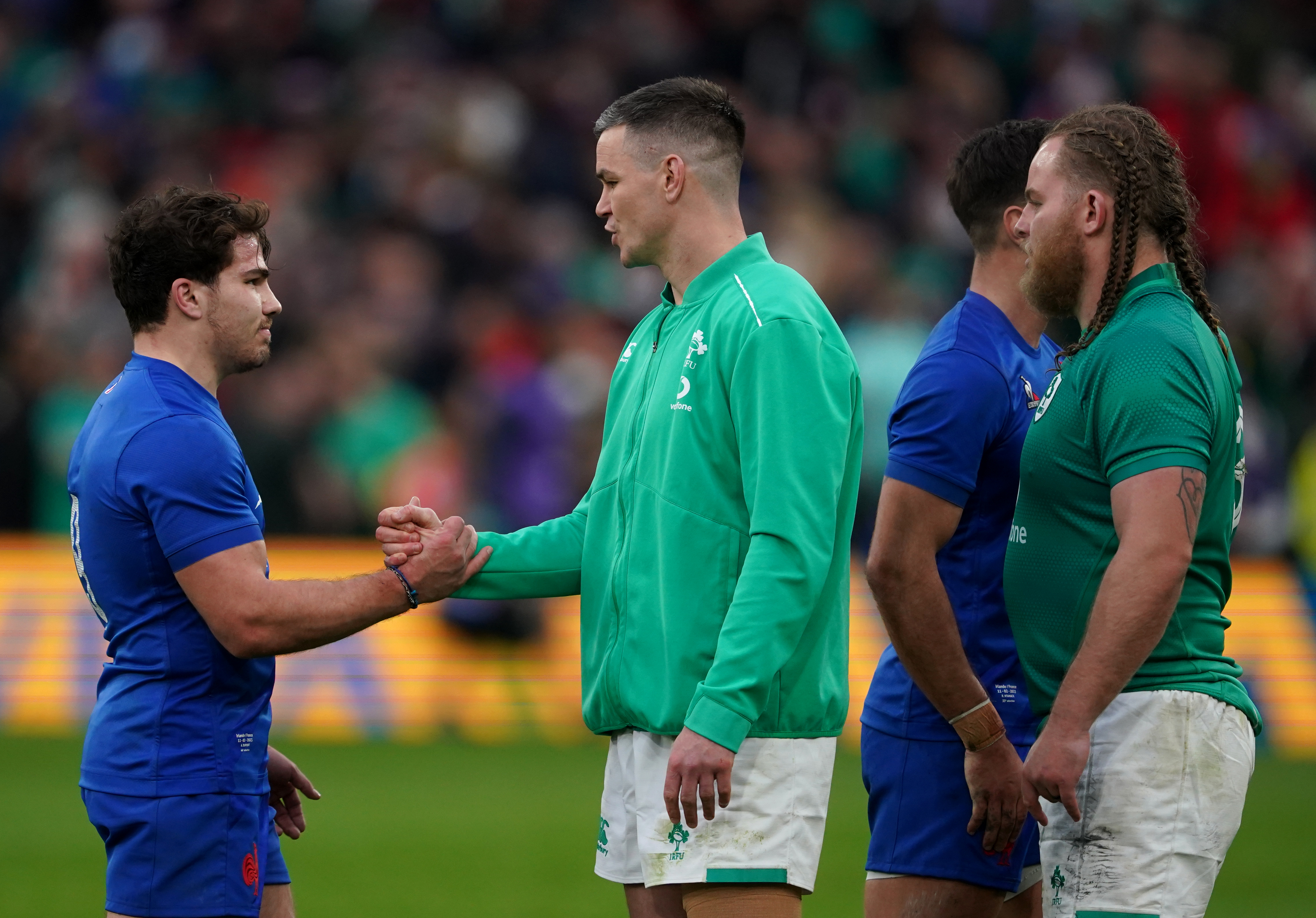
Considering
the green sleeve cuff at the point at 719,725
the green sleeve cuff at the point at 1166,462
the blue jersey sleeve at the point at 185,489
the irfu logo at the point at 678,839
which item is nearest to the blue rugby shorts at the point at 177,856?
the blue jersey sleeve at the point at 185,489

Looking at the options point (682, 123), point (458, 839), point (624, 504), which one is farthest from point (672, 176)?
point (458, 839)

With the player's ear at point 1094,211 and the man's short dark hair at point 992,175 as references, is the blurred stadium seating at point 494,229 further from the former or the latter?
the player's ear at point 1094,211

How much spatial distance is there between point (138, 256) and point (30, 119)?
13.6 meters

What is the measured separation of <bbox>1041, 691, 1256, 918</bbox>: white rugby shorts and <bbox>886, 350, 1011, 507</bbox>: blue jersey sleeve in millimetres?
702

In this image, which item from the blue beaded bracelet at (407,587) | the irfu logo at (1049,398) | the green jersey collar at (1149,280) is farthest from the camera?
the blue beaded bracelet at (407,587)

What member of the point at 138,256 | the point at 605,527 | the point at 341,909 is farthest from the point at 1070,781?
the point at 341,909

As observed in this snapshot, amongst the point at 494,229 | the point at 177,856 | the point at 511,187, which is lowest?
the point at 177,856

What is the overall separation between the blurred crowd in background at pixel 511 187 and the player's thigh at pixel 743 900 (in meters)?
9.01

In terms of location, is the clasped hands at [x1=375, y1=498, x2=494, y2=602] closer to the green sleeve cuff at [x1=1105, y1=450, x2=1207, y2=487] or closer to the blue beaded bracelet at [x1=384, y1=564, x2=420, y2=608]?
the blue beaded bracelet at [x1=384, y1=564, x2=420, y2=608]

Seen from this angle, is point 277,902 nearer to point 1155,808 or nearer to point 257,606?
point 257,606

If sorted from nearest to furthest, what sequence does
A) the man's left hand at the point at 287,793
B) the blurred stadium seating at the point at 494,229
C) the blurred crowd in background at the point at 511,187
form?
the man's left hand at the point at 287,793
the blurred stadium seating at the point at 494,229
the blurred crowd in background at the point at 511,187

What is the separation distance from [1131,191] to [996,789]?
142 centimetres

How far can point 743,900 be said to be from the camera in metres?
3.48

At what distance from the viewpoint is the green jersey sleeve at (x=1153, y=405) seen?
3.27m
